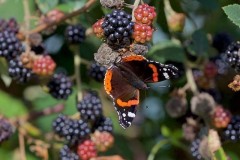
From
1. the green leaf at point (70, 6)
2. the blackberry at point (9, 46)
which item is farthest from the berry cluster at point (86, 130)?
the green leaf at point (70, 6)

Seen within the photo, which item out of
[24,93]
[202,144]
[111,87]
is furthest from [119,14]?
[24,93]

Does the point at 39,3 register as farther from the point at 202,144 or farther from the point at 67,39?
the point at 202,144

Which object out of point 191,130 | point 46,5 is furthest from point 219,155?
point 46,5

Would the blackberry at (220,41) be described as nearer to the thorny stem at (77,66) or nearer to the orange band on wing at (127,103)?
the thorny stem at (77,66)

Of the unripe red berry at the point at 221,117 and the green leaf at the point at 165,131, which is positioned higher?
the unripe red berry at the point at 221,117

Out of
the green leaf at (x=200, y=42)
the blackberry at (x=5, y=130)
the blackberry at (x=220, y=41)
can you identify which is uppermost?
the green leaf at (x=200, y=42)

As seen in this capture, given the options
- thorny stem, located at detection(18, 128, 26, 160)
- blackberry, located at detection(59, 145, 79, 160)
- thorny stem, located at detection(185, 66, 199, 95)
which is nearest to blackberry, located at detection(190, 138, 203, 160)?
thorny stem, located at detection(185, 66, 199, 95)

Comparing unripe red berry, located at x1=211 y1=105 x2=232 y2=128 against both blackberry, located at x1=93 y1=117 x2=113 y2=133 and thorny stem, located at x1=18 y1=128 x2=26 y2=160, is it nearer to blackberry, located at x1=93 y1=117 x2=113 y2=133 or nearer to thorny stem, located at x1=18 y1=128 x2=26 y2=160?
blackberry, located at x1=93 y1=117 x2=113 y2=133

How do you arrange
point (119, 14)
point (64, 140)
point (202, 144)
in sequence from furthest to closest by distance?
1. point (64, 140)
2. point (202, 144)
3. point (119, 14)
